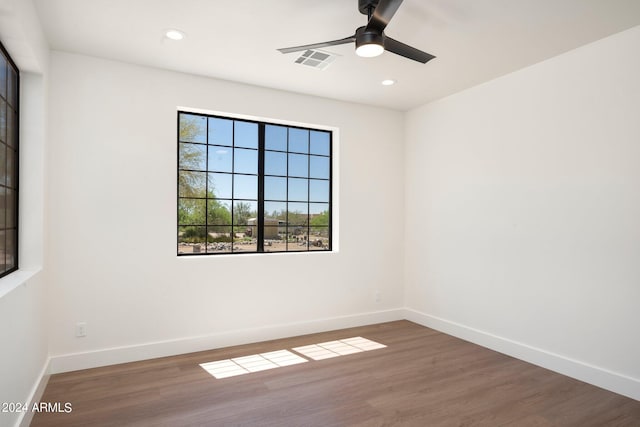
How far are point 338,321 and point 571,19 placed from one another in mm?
3609

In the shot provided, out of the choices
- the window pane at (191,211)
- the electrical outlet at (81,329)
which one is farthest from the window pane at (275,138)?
the electrical outlet at (81,329)

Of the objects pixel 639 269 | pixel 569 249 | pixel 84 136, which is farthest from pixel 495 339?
pixel 84 136

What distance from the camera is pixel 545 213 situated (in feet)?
11.4

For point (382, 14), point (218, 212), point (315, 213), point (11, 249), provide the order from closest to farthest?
point (382, 14) → point (11, 249) → point (218, 212) → point (315, 213)

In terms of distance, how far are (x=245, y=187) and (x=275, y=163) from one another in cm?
47

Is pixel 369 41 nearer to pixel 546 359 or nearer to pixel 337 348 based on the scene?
pixel 337 348

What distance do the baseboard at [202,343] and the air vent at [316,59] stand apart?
2722 millimetres

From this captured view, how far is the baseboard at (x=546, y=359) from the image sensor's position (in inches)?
115

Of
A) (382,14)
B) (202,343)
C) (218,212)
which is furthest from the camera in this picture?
(218,212)

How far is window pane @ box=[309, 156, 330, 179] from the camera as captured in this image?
4.77m

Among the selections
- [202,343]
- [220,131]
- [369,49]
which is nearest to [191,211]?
[220,131]

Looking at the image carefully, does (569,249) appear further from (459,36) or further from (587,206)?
(459,36)

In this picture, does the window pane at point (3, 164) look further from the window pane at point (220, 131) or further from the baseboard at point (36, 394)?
the window pane at point (220, 131)

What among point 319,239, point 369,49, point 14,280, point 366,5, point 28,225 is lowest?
point 14,280
